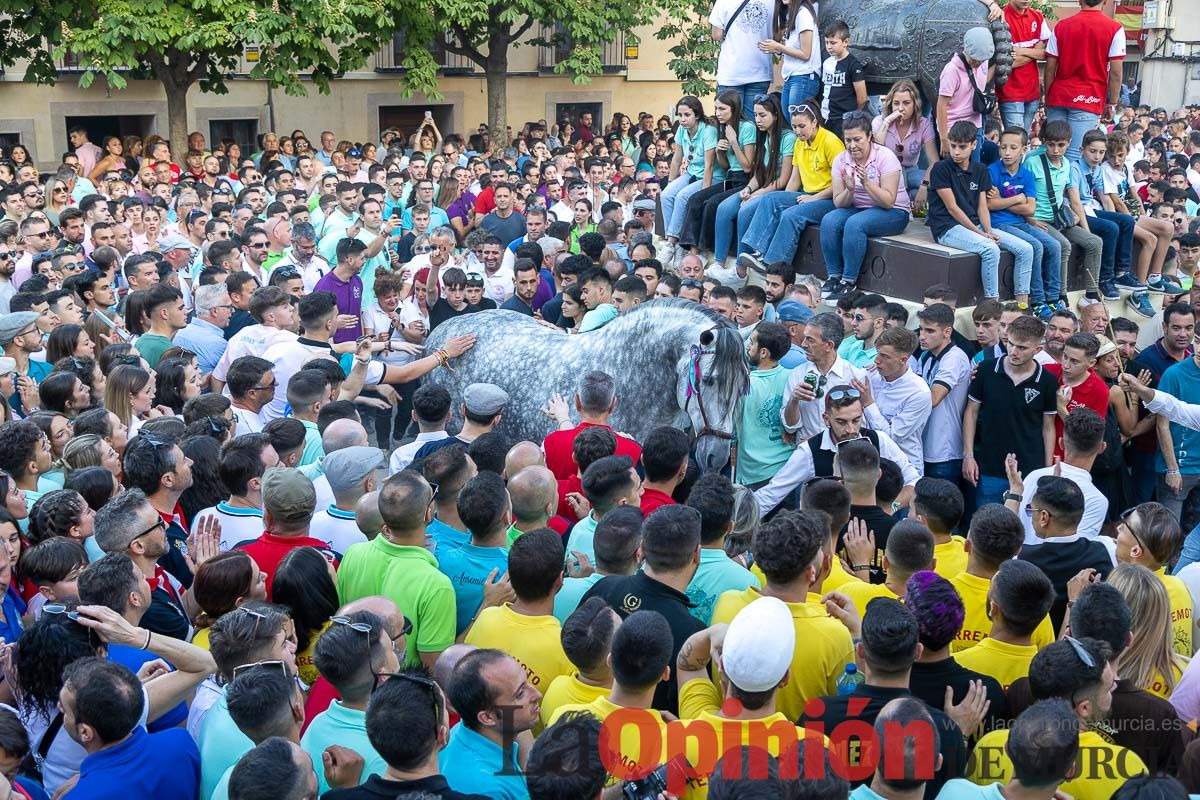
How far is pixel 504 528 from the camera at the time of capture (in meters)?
5.16

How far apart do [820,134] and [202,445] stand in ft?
20.0

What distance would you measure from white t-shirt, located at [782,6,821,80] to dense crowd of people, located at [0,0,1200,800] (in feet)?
0.15

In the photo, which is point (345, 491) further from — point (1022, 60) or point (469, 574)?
point (1022, 60)

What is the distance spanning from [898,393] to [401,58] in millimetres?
22032

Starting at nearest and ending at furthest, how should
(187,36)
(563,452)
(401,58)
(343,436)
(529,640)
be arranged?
(529,640), (343,436), (563,452), (187,36), (401,58)

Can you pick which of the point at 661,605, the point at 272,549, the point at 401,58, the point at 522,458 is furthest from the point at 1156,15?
the point at 272,549

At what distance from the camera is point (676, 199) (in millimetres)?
11914

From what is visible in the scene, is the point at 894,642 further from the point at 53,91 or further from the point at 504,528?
the point at 53,91

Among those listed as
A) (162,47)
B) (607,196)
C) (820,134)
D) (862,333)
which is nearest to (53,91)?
(162,47)

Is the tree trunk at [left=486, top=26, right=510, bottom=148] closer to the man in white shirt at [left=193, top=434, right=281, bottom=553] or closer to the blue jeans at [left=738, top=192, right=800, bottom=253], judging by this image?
the blue jeans at [left=738, top=192, right=800, bottom=253]

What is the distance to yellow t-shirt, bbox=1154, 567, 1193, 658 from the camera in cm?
477

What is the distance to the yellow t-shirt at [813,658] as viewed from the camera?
13.9 ft

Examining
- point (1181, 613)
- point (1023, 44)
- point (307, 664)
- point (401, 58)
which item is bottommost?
point (307, 664)

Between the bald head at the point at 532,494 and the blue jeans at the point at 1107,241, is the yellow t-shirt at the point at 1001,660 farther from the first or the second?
the blue jeans at the point at 1107,241
